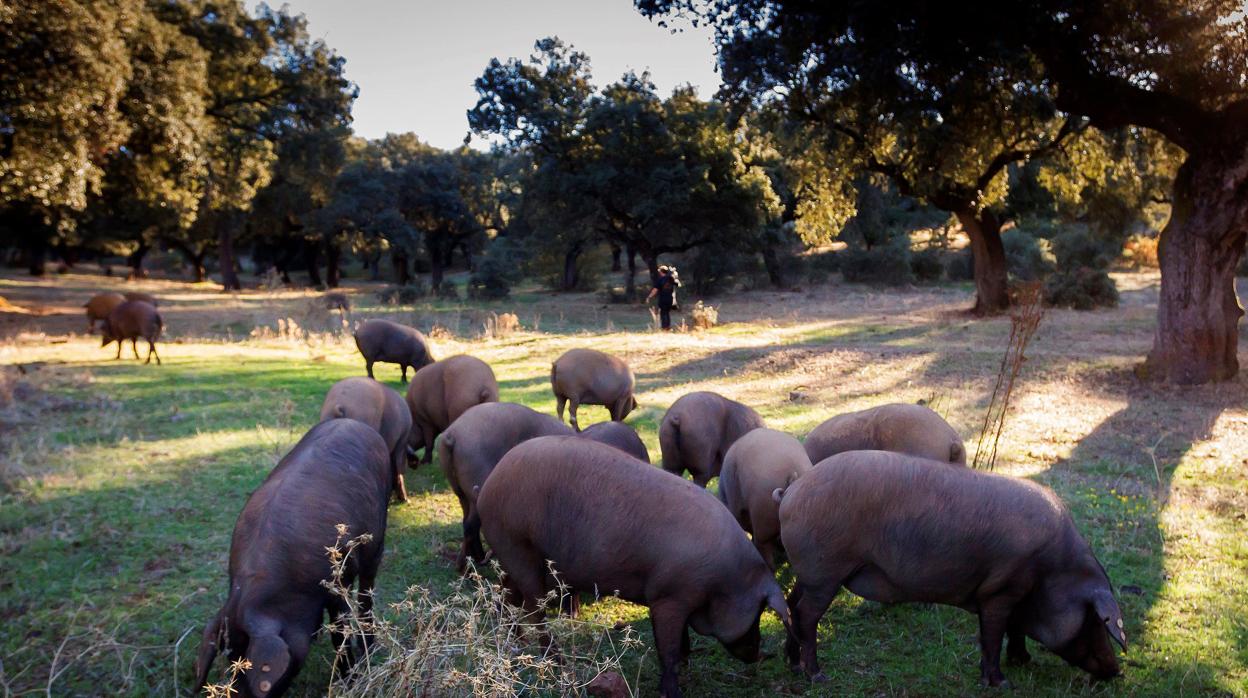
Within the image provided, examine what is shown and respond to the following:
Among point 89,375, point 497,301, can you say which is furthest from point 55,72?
point 497,301

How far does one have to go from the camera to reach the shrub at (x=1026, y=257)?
1243 inches

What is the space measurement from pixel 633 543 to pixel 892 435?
8.34 ft

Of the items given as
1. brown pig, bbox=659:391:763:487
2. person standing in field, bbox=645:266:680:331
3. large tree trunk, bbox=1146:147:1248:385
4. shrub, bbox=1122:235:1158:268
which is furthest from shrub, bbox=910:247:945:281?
brown pig, bbox=659:391:763:487

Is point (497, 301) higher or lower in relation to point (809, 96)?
lower

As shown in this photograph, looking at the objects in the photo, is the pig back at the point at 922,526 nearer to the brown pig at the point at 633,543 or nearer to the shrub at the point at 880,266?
the brown pig at the point at 633,543

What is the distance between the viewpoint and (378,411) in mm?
6594

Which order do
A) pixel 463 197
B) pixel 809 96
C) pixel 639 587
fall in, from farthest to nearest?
pixel 463 197
pixel 809 96
pixel 639 587

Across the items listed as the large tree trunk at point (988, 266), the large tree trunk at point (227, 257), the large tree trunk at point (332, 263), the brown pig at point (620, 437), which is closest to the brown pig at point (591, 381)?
the brown pig at point (620, 437)

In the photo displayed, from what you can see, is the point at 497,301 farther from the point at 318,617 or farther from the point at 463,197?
the point at 318,617

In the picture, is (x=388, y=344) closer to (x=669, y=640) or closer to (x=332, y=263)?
(x=669, y=640)

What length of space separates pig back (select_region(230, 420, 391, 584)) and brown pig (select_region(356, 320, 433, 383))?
7.82m

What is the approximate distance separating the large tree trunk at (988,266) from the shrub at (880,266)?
11827 mm

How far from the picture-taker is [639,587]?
4.08 metres

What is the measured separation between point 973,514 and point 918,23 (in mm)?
11447
